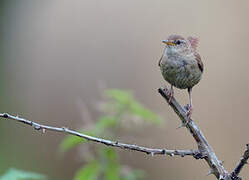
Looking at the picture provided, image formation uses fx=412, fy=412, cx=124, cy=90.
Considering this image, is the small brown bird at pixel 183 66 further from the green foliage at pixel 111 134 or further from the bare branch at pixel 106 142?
the green foliage at pixel 111 134

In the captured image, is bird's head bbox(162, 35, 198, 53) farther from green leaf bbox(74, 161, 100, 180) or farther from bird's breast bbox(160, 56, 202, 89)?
green leaf bbox(74, 161, 100, 180)

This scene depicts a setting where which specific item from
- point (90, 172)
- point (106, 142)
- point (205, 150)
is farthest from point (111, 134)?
point (106, 142)

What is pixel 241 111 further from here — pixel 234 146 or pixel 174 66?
pixel 174 66

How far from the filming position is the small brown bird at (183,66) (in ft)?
6.79

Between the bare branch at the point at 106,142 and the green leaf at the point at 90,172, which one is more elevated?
the green leaf at the point at 90,172

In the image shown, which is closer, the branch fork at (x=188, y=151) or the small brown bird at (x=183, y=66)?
the branch fork at (x=188, y=151)

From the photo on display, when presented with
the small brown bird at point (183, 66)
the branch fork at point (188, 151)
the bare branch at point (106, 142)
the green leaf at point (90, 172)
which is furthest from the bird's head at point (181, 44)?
the green leaf at point (90, 172)

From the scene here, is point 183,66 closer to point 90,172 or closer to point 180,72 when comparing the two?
point 180,72

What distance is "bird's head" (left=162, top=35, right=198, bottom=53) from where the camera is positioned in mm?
2176

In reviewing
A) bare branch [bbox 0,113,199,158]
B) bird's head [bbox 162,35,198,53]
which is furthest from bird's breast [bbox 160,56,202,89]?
bare branch [bbox 0,113,199,158]

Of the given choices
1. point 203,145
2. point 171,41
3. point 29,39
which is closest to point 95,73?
point 29,39

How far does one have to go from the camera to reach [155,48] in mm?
5031

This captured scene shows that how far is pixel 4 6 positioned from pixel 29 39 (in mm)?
938

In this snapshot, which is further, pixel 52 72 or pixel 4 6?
pixel 4 6
